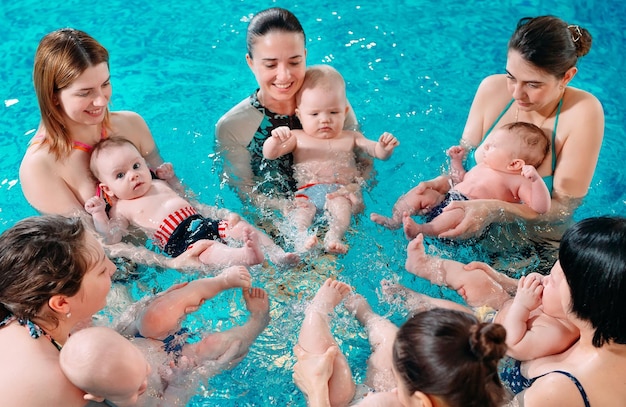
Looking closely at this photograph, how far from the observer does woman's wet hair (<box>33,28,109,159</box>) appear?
349cm

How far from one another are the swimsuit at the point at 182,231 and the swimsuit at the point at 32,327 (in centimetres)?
120

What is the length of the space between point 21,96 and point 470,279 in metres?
4.32

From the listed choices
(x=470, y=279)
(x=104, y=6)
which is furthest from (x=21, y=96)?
(x=470, y=279)

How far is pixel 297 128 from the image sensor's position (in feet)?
14.2

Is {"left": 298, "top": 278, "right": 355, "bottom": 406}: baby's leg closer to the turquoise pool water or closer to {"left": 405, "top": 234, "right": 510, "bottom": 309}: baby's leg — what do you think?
the turquoise pool water

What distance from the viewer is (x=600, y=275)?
2.27 metres

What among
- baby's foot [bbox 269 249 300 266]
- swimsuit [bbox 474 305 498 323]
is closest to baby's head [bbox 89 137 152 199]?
baby's foot [bbox 269 249 300 266]

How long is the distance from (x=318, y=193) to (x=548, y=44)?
1550 mm

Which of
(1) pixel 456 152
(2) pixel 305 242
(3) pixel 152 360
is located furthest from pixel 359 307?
(1) pixel 456 152

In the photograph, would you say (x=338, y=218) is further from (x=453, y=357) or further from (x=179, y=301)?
(x=453, y=357)

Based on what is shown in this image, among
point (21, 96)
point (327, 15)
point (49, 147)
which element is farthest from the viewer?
point (327, 15)

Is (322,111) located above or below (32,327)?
above

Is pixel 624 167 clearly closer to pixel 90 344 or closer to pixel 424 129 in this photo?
pixel 424 129

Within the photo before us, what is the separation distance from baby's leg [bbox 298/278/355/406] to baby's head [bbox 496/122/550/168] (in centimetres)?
134
